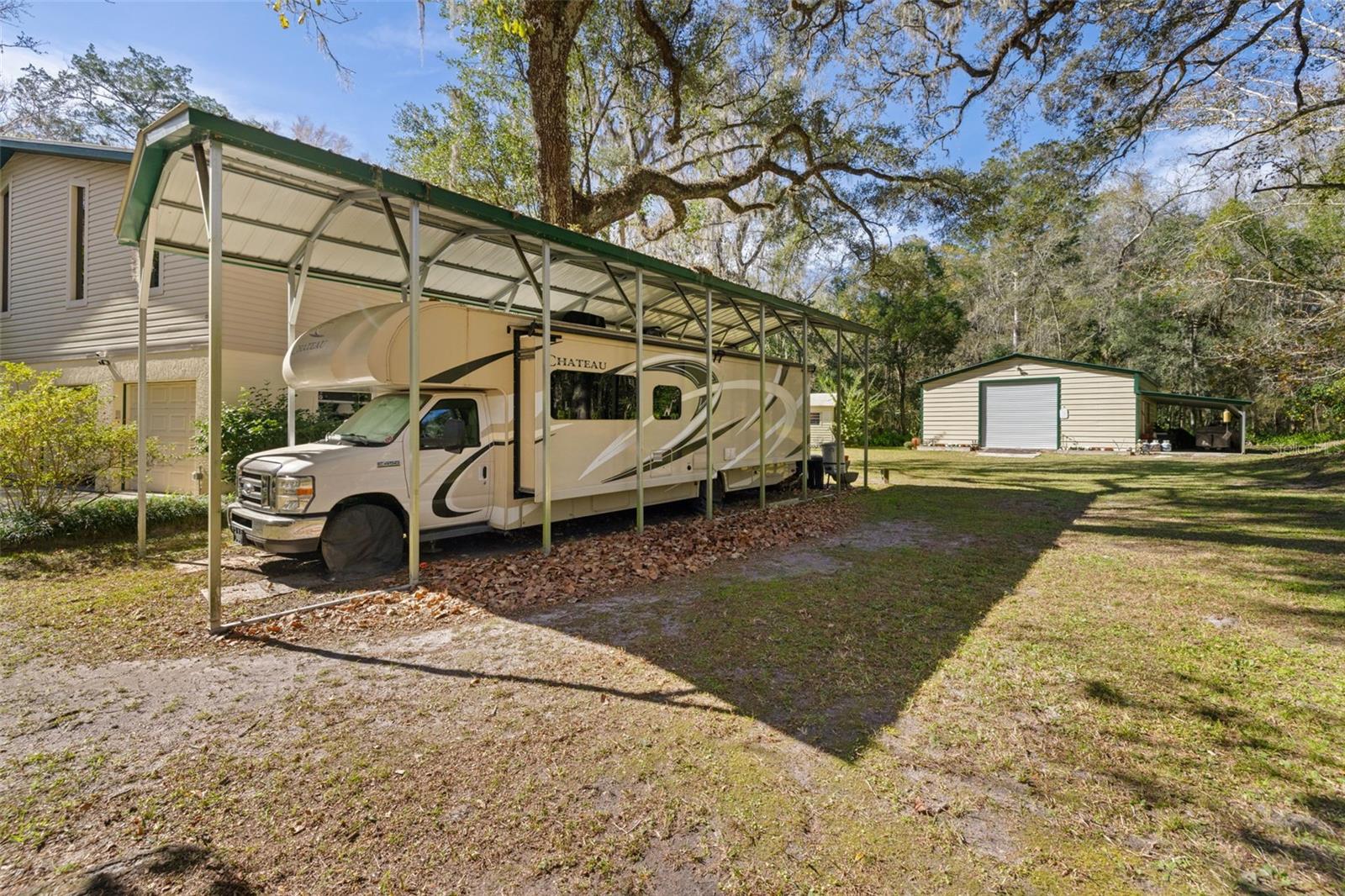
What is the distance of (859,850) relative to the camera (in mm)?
2354

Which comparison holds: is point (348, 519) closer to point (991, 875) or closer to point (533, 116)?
point (991, 875)

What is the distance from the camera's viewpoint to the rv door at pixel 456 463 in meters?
6.66

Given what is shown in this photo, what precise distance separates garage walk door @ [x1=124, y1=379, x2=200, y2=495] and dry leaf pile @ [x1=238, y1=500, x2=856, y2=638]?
8.07 meters

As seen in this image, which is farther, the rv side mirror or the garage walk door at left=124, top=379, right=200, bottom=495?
the garage walk door at left=124, top=379, right=200, bottom=495

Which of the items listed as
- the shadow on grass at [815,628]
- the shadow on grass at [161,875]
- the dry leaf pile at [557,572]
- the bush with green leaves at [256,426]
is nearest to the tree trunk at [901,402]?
the dry leaf pile at [557,572]

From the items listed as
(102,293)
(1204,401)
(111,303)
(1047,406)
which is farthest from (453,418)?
(1204,401)

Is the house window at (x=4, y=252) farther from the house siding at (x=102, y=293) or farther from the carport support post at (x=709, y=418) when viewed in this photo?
the carport support post at (x=709, y=418)

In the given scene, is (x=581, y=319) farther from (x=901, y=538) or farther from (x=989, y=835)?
(x=989, y=835)

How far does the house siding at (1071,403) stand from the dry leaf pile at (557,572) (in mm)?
19886

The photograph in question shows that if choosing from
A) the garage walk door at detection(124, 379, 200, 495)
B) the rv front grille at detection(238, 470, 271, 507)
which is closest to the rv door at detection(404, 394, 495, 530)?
the rv front grille at detection(238, 470, 271, 507)

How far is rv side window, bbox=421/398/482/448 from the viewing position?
21.8 feet

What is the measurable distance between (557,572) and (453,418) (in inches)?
85.8

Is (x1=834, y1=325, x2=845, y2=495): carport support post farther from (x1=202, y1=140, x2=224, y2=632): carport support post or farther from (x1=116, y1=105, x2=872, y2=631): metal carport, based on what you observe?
(x1=202, y1=140, x2=224, y2=632): carport support post

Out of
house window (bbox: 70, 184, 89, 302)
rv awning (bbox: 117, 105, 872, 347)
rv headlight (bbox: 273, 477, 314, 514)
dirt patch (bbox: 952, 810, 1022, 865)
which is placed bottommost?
dirt patch (bbox: 952, 810, 1022, 865)
